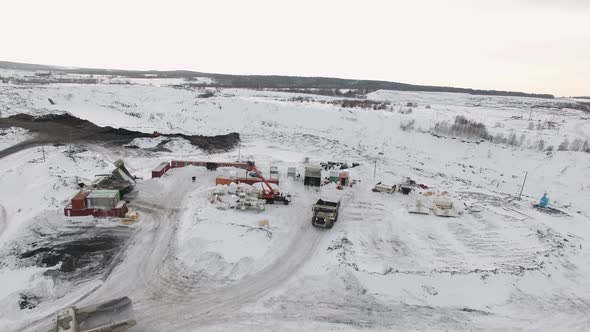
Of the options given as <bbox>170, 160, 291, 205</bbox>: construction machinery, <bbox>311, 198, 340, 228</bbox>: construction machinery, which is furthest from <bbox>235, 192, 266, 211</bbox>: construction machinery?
<bbox>311, 198, 340, 228</bbox>: construction machinery

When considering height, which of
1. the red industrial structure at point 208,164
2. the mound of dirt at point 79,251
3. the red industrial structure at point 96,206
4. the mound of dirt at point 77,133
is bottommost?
the mound of dirt at point 79,251

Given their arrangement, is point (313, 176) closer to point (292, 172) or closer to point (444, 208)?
point (292, 172)

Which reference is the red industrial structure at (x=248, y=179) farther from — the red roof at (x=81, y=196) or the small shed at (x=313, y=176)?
the red roof at (x=81, y=196)

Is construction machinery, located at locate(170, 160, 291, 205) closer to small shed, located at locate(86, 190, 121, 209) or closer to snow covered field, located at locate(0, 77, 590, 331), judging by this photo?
snow covered field, located at locate(0, 77, 590, 331)

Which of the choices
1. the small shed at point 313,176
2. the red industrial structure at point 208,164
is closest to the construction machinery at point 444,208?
the small shed at point 313,176

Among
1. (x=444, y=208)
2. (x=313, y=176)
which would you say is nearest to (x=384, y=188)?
(x=444, y=208)

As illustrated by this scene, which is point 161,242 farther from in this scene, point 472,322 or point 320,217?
point 472,322

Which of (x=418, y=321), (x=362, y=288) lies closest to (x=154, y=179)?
(x=362, y=288)

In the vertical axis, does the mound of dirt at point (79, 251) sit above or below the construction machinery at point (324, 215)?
below
